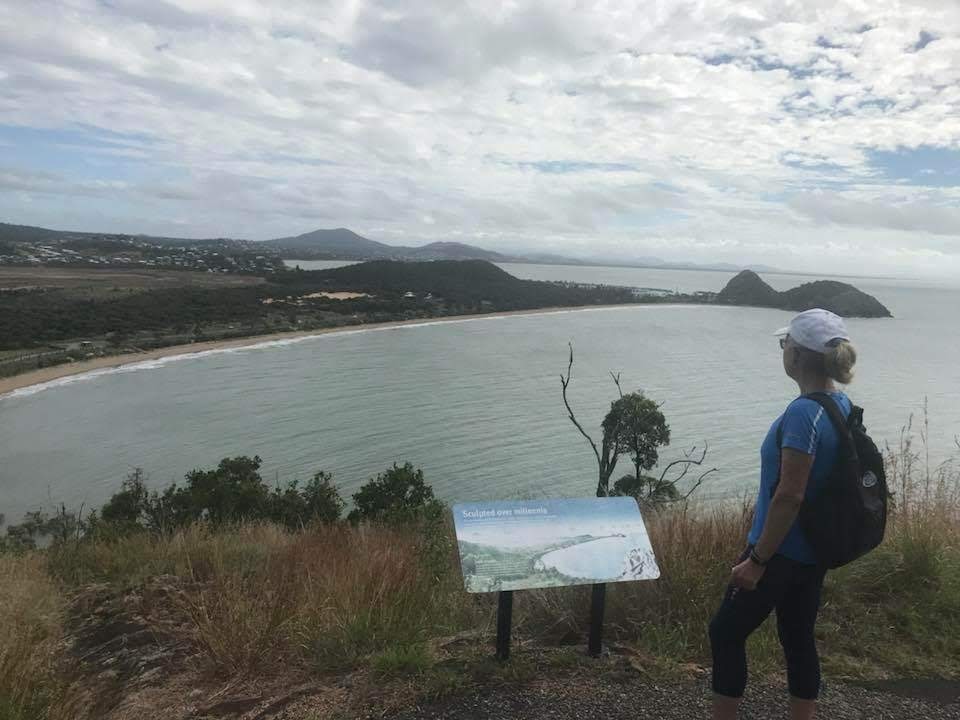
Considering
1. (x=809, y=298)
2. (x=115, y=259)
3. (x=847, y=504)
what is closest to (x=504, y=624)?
(x=847, y=504)

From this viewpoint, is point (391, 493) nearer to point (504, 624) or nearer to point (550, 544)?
point (504, 624)

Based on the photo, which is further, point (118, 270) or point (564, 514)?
point (118, 270)

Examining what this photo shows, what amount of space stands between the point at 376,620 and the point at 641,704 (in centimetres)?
124

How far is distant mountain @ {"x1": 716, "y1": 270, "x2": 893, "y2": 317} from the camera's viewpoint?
295 feet

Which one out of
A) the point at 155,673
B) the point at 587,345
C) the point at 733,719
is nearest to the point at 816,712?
the point at 733,719

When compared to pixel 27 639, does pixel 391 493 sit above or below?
below

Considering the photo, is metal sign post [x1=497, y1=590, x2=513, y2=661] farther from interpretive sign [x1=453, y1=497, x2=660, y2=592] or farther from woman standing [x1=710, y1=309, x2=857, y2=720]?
woman standing [x1=710, y1=309, x2=857, y2=720]

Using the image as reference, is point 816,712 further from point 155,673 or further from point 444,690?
point 155,673

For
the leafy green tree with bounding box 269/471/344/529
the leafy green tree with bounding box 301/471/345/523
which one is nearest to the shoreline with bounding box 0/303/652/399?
the leafy green tree with bounding box 301/471/345/523

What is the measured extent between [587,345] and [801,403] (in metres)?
60.6

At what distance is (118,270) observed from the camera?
101 metres

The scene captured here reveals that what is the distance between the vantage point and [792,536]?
2219mm

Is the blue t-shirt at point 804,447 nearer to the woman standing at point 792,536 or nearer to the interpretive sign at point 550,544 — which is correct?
the woman standing at point 792,536

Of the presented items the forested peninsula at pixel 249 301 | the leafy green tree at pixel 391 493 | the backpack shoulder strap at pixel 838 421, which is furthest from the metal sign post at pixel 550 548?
the forested peninsula at pixel 249 301
